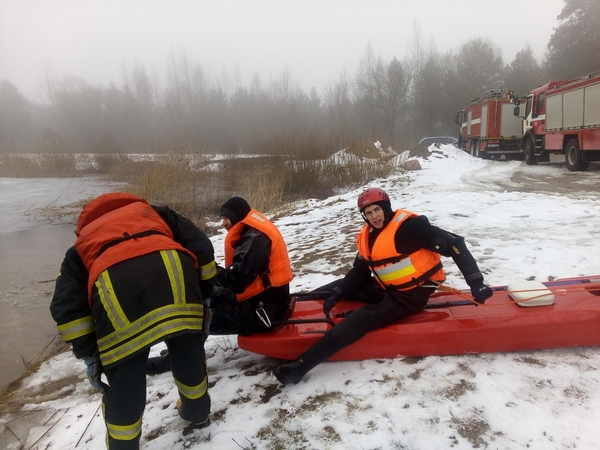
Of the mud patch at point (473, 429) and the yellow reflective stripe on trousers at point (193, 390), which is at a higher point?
the yellow reflective stripe on trousers at point (193, 390)

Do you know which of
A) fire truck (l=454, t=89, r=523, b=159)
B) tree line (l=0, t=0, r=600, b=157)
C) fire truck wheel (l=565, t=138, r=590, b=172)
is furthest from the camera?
tree line (l=0, t=0, r=600, b=157)

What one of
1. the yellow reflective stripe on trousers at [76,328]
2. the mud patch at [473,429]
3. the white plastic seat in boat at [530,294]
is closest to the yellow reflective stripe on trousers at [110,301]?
the yellow reflective stripe on trousers at [76,328]

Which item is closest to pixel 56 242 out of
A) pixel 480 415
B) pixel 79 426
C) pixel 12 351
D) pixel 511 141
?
pixel 12 351

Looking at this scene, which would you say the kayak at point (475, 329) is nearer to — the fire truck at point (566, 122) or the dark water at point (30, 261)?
the dark water at point (30, 261)

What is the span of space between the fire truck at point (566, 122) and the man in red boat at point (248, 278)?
34.3 ft

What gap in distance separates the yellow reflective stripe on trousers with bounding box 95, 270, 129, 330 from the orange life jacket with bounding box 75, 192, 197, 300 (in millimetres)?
42

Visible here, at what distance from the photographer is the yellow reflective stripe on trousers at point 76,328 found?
1.77 m

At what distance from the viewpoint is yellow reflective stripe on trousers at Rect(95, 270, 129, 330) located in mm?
1722

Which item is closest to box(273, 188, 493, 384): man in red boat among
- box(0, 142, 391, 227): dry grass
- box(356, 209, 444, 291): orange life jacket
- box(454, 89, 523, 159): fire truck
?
box(356, 209, 444, 291): orange life jacket

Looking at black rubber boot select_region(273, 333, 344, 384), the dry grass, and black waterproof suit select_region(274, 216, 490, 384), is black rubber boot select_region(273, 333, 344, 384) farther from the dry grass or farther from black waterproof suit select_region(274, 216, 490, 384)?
the dry grass

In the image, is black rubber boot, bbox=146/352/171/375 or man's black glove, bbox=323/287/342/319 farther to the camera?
man's black glove, bbox=323/287/342/319

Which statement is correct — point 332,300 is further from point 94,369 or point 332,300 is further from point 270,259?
point 94,369

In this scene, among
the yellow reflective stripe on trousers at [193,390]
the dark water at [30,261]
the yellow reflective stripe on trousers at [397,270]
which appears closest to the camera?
the yellow reflective stripe on trousers at [193,390]

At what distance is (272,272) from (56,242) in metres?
8.36
